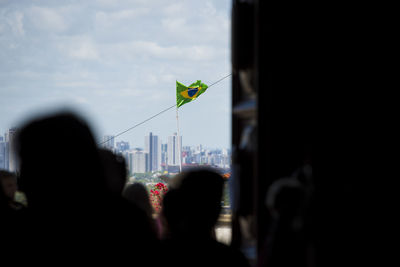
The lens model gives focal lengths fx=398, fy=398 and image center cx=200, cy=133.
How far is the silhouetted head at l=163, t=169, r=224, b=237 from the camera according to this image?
1.56 meters

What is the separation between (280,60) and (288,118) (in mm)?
191

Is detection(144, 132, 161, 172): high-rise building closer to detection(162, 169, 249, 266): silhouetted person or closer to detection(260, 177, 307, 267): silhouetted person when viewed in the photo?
detection(162, 169, 249, 266): silhouetted person

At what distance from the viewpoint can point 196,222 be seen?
1550 mm

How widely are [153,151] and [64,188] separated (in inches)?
5362

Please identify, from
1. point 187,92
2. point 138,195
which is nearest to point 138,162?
point 187,92

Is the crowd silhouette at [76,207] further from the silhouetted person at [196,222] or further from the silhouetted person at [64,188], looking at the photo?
the silhouetted person at [196,222]

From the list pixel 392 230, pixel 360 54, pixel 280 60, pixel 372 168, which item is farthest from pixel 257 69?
pixel 392 230

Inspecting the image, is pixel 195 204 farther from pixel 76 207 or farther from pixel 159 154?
pixel 159 154

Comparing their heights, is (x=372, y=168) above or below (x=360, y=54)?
below

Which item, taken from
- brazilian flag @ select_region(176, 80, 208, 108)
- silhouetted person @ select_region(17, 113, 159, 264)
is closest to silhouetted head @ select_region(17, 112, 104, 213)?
silhouetted person @ select_region(17, 113, 159, 264)

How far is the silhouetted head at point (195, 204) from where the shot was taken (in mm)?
1556

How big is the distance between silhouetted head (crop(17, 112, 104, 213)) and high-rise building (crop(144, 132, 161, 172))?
125033mm

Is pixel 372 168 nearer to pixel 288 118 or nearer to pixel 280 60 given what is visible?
pixel 288 118

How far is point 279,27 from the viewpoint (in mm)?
1283
